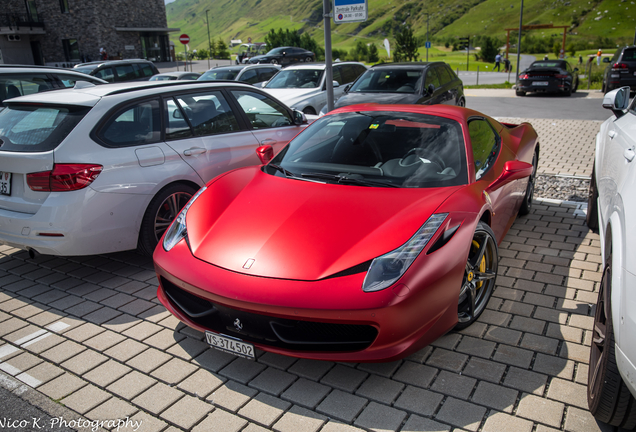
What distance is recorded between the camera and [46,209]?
12.9ft

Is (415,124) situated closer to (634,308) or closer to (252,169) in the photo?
(252,169)

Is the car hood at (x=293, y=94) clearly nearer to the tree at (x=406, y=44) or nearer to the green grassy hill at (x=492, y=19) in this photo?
the tree at (x=406, y=44)

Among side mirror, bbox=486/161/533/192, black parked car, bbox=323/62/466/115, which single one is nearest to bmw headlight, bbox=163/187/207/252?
side mirror, bbox=486/161/533/192

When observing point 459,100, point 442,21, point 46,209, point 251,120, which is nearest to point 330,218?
point 46,209

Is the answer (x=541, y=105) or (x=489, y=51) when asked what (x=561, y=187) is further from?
(x=489, y=51)

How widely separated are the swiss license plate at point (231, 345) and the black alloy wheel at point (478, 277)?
138 centimetres

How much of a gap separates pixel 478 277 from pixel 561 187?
423 cm

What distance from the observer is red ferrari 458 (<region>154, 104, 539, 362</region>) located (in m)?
2.61

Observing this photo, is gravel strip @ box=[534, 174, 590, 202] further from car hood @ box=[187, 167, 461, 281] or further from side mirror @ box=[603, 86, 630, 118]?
car hood @ box=[187, 167, 461, 281]

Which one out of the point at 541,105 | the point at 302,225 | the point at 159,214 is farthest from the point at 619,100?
the point at 541,105

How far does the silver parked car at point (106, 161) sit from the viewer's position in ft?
13.0

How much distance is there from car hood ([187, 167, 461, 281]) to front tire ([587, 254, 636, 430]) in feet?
3.54

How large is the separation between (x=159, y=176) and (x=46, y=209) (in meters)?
0.97

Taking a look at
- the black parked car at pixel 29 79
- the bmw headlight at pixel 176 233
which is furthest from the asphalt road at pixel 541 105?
the bmw headlight at pixel 176 233
